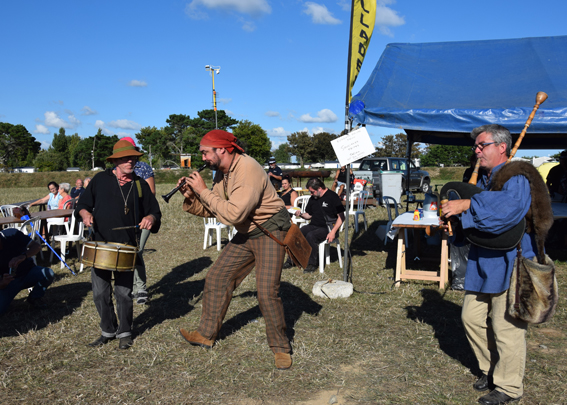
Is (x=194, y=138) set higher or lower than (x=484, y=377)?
higher

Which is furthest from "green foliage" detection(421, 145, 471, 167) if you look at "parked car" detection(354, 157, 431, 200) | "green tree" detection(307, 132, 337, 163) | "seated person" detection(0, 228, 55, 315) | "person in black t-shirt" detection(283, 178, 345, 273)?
"seated person" detection(0, 228, 55, 315)

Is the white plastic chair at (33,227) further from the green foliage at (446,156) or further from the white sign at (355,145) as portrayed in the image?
the green foliage at (446,156)

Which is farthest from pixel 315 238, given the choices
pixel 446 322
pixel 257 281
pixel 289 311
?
pixel 257 281

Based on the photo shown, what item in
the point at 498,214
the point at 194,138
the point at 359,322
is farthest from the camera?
the point at 194,138

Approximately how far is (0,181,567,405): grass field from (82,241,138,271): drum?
A: 84cm

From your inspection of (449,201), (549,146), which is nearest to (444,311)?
(449,201)

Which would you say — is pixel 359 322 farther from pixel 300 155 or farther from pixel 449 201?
pixel 300 155

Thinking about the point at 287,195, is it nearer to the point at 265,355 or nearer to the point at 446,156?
the point at 265,355

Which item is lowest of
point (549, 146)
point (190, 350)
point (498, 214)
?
point (190, 350)

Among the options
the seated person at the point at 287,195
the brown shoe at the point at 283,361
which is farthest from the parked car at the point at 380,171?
the brown shoe at the point at 283,361

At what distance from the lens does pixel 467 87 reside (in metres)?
6.20

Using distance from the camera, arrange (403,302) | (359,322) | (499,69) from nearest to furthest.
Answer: (359,322) → (403,302) → (499,69)

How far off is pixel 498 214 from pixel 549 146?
24.5 feet

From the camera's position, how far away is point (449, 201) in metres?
2.65
